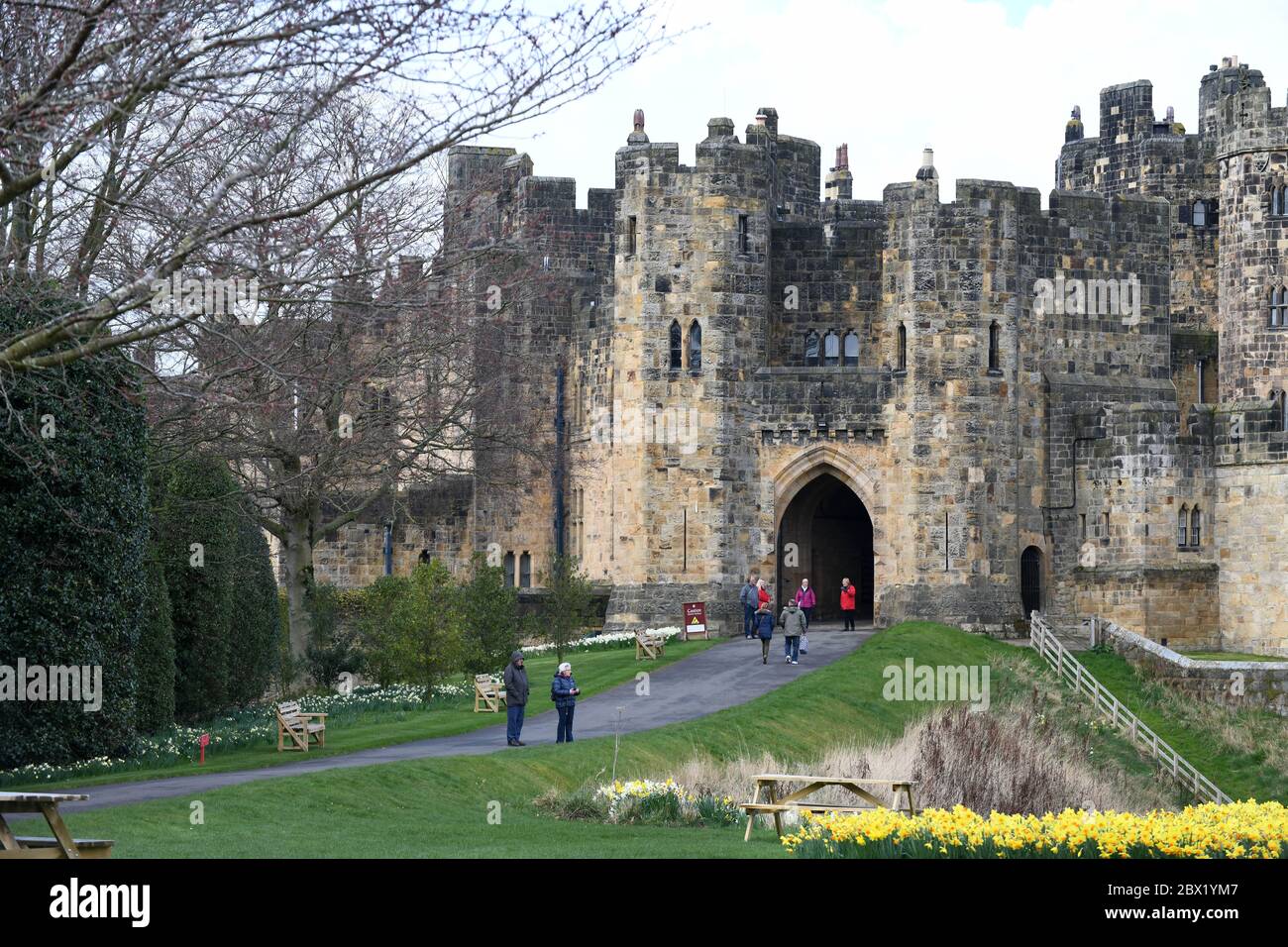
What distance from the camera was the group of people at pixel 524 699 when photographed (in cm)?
3141

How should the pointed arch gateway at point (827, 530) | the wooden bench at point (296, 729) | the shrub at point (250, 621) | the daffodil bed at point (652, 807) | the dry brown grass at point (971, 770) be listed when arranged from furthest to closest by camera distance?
the pointed arch gateway at point (827, 530) → the shrub at point (250, 621) → the wooden bench at point (296, 729) → the dry brown grass at point (971, 770) → the daffodil bed at point (652, 807)

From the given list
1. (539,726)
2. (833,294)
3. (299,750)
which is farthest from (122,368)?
(833,294)

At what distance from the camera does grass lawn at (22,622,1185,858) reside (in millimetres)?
21062

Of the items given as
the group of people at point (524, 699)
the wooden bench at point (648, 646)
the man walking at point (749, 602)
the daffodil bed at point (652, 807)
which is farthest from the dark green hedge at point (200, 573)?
the man walking at point (749, 602)

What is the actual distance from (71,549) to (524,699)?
7198 millimetres

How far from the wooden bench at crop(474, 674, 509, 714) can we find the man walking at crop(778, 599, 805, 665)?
7.21 meters

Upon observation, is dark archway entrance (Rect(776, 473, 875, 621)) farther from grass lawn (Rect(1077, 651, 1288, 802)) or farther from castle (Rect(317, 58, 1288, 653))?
grass lawn (Rect(1077, 651, 1288, 802))

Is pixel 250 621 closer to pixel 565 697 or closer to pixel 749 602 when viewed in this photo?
pixel 565 697

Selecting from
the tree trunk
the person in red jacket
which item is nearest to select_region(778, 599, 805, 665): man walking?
the person in red jacket

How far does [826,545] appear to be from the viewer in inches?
2168

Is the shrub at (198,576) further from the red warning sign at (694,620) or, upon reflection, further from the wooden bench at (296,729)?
the red warning sign at (694,620)

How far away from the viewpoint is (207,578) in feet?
116

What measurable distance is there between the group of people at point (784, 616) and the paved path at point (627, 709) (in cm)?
34
